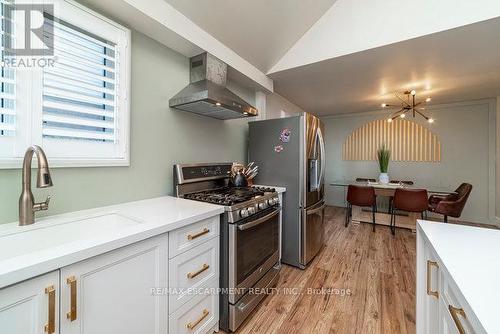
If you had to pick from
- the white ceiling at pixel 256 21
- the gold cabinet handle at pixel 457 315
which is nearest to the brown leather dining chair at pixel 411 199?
the white ceiling at pixel 256 21

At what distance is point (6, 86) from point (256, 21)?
6.33 feet

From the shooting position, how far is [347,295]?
1.94 meters

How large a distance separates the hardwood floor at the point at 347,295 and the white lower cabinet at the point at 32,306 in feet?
4.03

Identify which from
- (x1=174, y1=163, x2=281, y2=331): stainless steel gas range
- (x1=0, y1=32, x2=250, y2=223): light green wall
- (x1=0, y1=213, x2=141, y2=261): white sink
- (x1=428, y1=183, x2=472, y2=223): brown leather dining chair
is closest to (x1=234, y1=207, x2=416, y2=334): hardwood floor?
(x1=174, y1=163, x2=281, y2=331): stainless steel gas range

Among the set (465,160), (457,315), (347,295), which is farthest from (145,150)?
(465,160)

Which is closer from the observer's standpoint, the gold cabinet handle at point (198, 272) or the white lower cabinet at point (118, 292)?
the white lower cabinet at point (118, 292)

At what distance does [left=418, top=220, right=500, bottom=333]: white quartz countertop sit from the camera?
1.75ft

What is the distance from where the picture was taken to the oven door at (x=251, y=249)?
1.45m

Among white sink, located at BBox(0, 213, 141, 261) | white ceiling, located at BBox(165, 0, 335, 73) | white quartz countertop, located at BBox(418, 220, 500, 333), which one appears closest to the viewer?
white quartz countertop, located at BBox(418, 220, 500, 333)

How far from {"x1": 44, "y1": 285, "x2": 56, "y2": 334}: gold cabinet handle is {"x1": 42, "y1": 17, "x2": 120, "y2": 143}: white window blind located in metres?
0.90

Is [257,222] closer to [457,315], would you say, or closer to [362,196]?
[457,315]

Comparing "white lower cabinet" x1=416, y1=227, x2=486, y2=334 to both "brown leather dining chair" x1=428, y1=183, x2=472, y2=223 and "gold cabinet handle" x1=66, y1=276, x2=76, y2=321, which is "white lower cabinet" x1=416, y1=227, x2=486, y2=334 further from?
"brown leather dining chair" x1=428, y1=183, x2=472, y2=223

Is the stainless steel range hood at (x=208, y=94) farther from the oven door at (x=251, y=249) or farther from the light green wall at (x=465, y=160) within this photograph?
the light green wall at (x=465, y=160)

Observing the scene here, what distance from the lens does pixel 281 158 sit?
2.47 m
